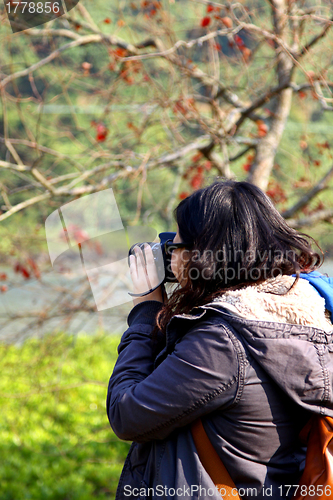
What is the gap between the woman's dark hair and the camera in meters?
0.93

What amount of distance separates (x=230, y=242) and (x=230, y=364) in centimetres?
26

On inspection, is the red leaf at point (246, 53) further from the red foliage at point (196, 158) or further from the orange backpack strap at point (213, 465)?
the orange backpack strap at point (213, 465)

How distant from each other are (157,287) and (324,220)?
179cm

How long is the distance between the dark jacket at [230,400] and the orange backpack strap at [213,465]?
0.04ft

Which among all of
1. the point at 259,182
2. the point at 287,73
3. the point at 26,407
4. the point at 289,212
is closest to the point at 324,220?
the point at 289,212

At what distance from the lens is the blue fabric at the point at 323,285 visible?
0.96m

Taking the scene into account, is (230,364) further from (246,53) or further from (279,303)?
(246,53)

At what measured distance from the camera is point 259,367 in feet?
2.80

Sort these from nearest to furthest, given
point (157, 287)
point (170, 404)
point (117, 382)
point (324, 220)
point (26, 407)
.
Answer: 1. point (170, 404)
2. point (117, 382)
3. point (157, 287)
4. point (324, 220)
5. point (26, 407)

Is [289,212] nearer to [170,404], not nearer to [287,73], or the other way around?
[287,73]

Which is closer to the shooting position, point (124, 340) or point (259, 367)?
point (259, 367)

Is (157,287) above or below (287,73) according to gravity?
below

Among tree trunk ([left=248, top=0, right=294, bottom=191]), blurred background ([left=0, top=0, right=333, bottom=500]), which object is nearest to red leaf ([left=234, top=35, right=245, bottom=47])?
blurred background ([left=0, top=0, right=333, bottom=500])

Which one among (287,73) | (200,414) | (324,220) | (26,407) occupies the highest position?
(287,73)
